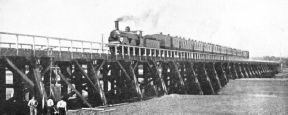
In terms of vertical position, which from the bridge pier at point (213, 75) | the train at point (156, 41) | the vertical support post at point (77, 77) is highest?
the train at point (156, 41)

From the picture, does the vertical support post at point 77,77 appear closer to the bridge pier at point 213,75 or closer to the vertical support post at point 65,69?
the vertical support post at point 65,69

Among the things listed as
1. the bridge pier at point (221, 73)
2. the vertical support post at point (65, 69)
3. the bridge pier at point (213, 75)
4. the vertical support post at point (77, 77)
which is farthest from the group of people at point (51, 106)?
the bridge pier at point (221, 73)

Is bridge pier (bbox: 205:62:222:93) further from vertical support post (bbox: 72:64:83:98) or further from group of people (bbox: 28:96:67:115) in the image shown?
group of people (bbox: 28:96:67:115)

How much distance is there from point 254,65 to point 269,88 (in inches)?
970

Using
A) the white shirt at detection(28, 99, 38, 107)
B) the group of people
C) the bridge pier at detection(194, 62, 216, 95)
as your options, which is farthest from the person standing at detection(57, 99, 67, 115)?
the bridge pier at detection(194, 62, 216, 95)

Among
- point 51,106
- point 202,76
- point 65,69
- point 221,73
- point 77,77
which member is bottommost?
point 221,73

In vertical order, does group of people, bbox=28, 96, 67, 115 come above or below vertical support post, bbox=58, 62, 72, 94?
below

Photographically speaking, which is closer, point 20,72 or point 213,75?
point 20,72

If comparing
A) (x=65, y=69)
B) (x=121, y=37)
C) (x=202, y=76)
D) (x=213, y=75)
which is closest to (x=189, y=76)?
(x=202, y=76)

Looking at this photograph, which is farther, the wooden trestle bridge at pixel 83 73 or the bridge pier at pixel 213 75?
the bridge pier at pixel 213 75

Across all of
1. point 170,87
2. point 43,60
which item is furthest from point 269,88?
point 43,60

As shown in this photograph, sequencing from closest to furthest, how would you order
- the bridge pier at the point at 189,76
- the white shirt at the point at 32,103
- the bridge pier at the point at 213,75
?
1. the white shirt at the point at 32,103
2. the bridge pier at the point at 189,76
3. the bridge pier at the point at 213,75

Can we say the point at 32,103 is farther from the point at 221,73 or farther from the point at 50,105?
the point at 221,73

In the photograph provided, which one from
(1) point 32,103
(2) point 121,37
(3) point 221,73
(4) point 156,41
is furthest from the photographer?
(3) point 221,73
